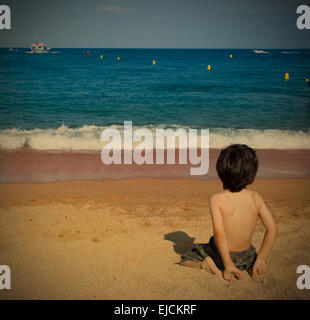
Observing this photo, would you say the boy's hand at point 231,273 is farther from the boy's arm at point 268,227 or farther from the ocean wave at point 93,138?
the ocean wave at point 93,138

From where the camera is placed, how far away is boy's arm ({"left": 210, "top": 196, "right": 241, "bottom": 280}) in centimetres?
241

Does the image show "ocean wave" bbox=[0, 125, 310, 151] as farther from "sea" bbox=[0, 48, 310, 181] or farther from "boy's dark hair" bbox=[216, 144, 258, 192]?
"boy's dark hair" bbox=[216, 144, 258, 192]

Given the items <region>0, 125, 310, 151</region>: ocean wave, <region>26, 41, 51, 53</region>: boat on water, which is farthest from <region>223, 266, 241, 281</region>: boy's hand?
<region>26, 41, 51, 53</region>: boat on water

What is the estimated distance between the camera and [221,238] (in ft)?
7.91

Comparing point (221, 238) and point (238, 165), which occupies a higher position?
point (238, 165)

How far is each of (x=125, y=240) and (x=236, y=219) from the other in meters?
1.42

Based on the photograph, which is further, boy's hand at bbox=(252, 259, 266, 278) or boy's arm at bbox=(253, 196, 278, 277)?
boy's hand at bbox=(252, 259, 266, 278)

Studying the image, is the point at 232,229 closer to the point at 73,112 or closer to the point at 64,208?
the point at 64,208

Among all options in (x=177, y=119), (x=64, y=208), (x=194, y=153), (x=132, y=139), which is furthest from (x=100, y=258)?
(x=177, y=119)

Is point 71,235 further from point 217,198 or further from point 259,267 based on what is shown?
point 259,267

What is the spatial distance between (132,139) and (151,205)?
536 centimetres

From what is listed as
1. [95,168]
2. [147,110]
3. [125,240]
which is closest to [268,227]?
[125,240]

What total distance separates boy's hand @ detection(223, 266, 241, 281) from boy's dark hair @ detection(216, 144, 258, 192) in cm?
69

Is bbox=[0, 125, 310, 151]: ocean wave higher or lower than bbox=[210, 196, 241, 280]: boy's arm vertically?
higher
